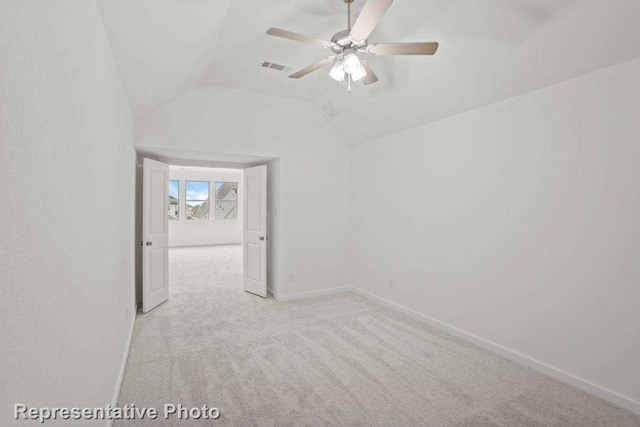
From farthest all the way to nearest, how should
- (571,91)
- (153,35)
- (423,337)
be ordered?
(423,337) → (571,91) → (153,35)

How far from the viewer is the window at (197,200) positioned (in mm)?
10758

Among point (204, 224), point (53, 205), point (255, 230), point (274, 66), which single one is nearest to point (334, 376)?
point (53, 205)

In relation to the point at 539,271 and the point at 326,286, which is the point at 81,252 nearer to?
the point at 539,271

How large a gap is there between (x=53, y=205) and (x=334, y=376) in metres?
2.41

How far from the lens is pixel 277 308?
14.6 ft

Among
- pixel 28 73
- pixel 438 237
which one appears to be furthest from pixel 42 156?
pixel 438 237

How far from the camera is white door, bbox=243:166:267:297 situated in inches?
194

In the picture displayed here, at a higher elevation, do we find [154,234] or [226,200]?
[226,200]

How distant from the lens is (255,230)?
508 cm

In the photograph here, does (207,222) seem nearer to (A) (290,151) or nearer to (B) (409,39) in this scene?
(A) (290,151)

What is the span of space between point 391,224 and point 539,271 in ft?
6.51

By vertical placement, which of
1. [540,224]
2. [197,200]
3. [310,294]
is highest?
[197,200]

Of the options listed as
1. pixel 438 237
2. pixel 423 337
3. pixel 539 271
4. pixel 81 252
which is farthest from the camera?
pixel 438 237

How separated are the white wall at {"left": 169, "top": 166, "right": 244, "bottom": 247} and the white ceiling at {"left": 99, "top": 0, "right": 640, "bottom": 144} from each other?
7.11 m
